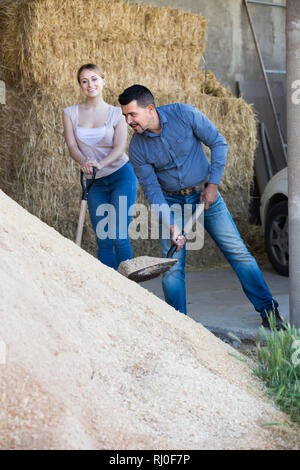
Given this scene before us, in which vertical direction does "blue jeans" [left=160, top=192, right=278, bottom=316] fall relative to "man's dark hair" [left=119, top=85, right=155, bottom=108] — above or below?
below

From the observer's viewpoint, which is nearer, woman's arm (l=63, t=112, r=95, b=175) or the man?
the man

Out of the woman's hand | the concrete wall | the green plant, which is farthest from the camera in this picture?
the concrete wall

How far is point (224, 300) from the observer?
5457 mm

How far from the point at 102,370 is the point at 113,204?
2.32m

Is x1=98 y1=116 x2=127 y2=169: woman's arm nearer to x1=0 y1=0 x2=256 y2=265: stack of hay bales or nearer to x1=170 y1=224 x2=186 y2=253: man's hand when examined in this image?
x1=170 y1=224 x2=186 y2=253: man's hand

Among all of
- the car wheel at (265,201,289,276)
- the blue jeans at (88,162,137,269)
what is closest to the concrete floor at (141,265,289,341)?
the car wheel at (265,201,289,276)

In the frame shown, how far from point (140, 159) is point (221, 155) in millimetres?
520

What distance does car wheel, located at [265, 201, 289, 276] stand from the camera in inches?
252
